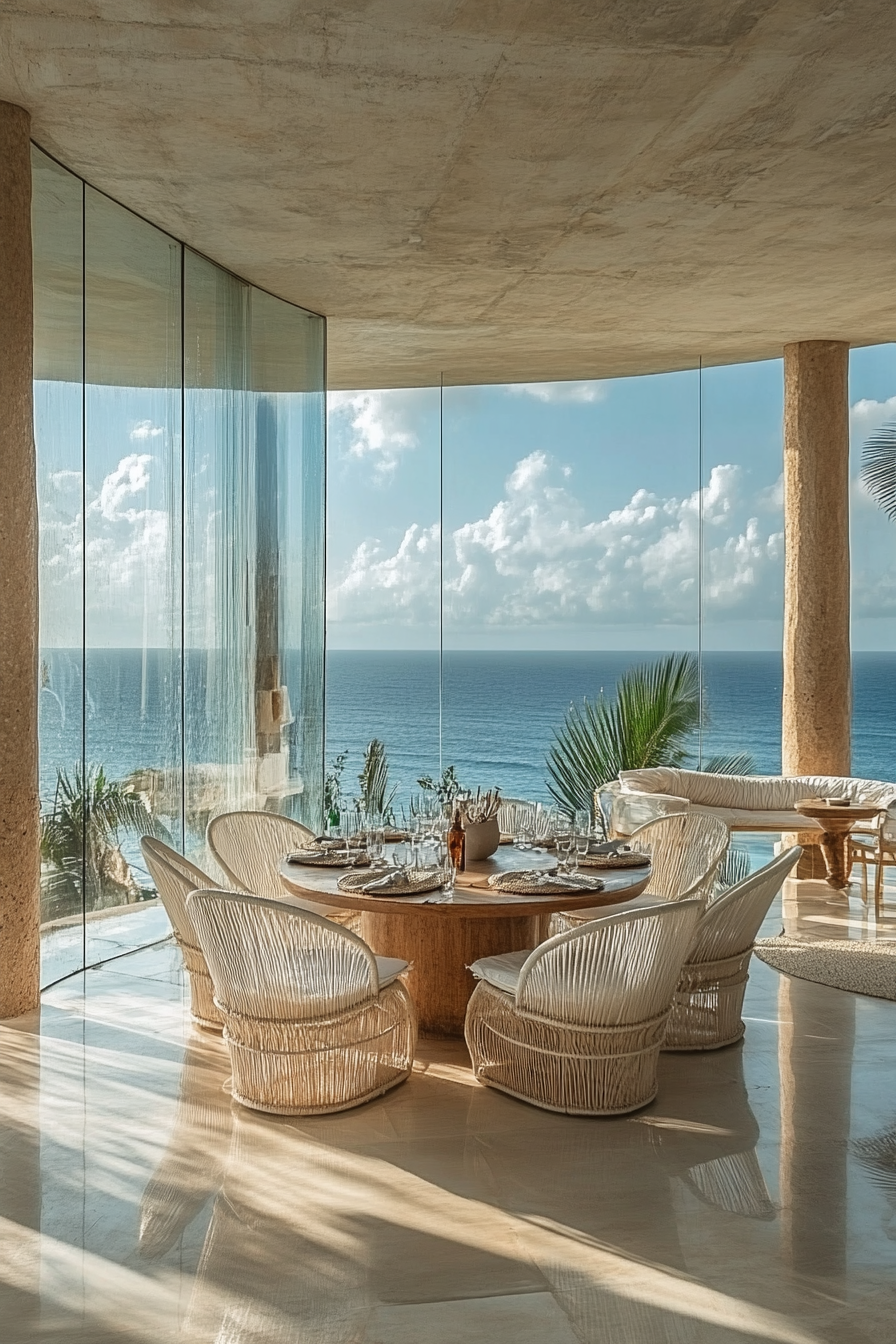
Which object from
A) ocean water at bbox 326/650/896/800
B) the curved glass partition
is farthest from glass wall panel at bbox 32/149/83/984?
ocean water at bbox 326/650/896/800

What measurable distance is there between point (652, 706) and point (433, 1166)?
262 inches

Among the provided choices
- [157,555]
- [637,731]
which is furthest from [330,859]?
[637,731]

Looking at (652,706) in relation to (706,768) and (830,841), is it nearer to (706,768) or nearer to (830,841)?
(706,768)

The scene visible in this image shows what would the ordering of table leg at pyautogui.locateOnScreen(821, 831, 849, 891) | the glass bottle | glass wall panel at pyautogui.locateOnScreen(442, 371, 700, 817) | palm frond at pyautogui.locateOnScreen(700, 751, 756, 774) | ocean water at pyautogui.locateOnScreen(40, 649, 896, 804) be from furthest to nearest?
ocean water at pyautogui.locateOnScreen(40, 649, 896, 804) → glass wall panel at pyautogui.locateOnScreen(442, 371, 700, 817) → palm frond at pyautogui.locateOnScreen(700, 751, 756, 774) → table leg at pyautogui.locateOnScreen(821, 831, 849, 891) → the glass bottle

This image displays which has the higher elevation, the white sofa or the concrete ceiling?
the concrete ceiling

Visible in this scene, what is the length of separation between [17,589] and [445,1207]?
2.91 metres

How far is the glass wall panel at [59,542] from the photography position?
5207 millimetres

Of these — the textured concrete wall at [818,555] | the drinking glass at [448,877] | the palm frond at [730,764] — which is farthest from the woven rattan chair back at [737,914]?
the palm frond at [730,764]

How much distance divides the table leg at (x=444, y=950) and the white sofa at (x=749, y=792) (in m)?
3.16

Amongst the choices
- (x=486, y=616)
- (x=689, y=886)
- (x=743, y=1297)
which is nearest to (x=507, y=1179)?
(x=743, y=1297)

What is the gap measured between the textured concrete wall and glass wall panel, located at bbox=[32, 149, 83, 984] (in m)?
5.21

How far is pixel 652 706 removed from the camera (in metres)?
9.77

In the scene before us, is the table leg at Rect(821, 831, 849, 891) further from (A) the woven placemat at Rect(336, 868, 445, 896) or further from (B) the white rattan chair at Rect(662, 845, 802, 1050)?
(A) the woven placemat at Rect(336, 868, 445, 896)

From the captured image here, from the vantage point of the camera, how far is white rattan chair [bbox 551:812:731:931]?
206 inches
